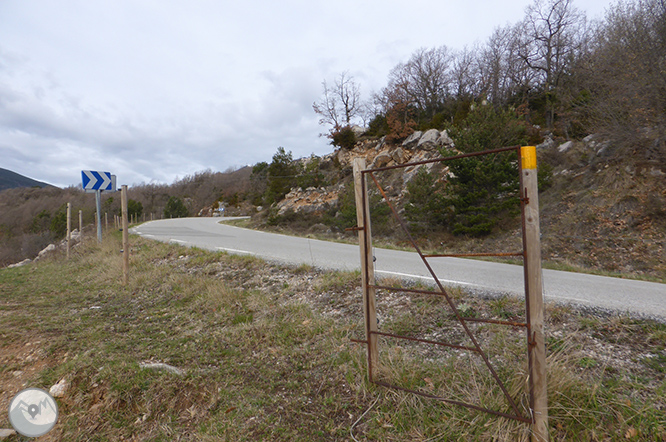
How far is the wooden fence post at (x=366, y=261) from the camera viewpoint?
3.12 meters

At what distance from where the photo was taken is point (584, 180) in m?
15.6

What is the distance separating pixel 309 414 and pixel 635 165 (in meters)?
16.8

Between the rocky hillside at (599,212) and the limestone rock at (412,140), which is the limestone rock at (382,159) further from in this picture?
the rocky hillside at (599,212)

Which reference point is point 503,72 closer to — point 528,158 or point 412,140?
point 412,140

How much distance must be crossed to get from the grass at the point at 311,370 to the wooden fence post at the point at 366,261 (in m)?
0.18

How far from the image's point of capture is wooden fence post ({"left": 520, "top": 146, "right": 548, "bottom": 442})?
2229mm

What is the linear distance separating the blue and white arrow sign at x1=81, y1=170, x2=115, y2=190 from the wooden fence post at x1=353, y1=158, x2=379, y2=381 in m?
9.89

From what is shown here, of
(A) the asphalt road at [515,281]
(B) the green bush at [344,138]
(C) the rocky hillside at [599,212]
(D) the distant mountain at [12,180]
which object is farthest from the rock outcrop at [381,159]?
(D) the distant mountain at [12,180]

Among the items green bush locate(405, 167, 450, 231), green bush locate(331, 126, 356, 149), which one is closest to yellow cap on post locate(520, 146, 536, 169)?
green bush locate(405, 167, 450, 231)

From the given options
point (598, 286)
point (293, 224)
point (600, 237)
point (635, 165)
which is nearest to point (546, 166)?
point (635, 165)

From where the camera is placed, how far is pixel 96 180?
10234mm

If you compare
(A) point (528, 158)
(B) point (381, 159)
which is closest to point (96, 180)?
(A) point (528, 158)

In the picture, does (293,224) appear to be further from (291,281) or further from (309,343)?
(309,343)

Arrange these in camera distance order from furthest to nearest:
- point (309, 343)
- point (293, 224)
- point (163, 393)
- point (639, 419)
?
point (293, 224) → point (309, 343) → point (163, 393) → point (639, 419)
